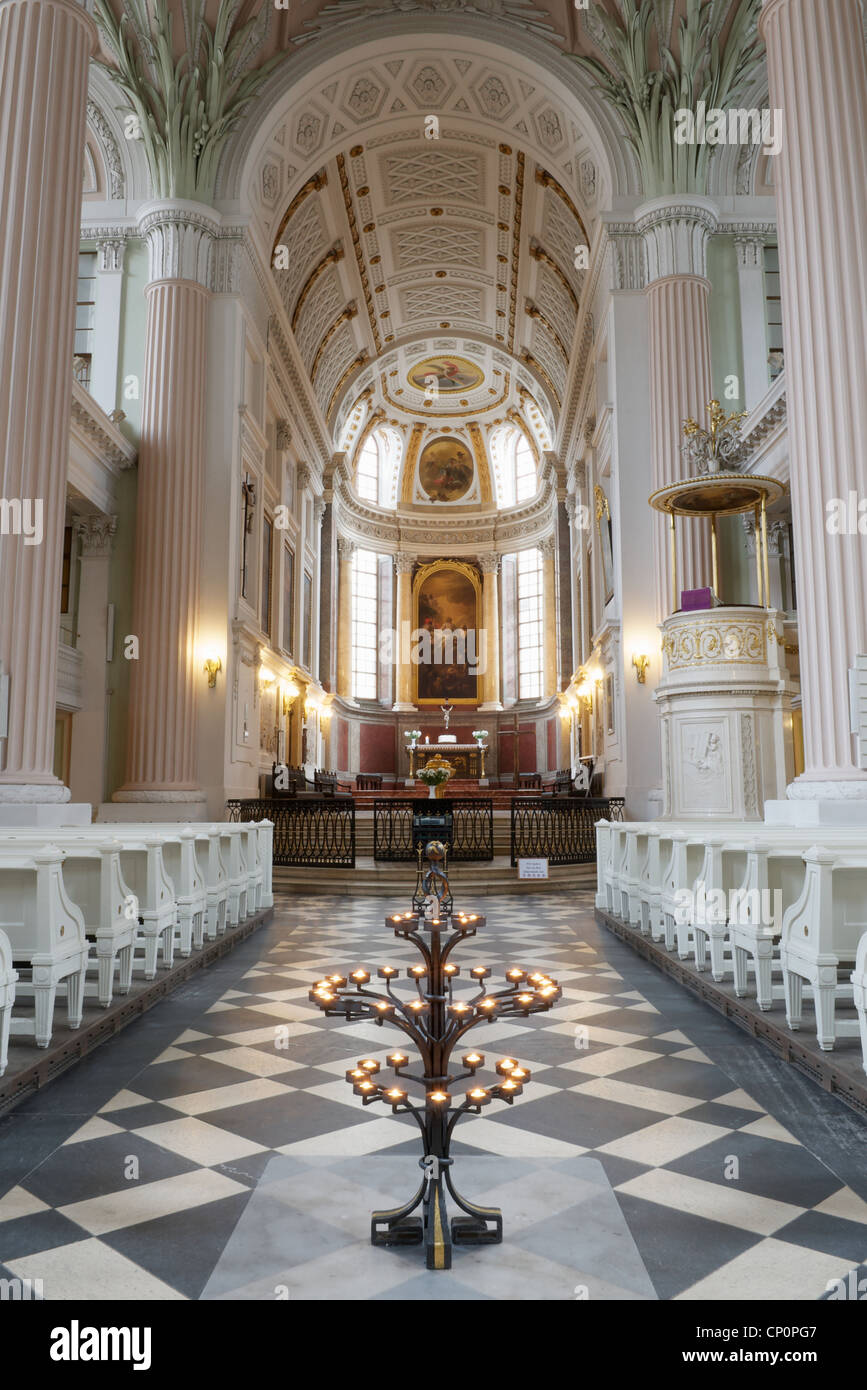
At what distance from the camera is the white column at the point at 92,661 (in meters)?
15.2

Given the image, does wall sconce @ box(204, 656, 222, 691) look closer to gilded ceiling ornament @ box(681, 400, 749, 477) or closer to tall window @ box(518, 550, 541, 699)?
gilded ceiling ornament @ box(681, 400, 749, 477)

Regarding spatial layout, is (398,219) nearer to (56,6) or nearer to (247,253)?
(247,253)

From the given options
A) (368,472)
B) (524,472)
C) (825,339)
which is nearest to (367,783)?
(368,472)

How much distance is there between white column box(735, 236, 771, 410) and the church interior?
7 centimetres

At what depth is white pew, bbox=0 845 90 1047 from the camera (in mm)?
4113

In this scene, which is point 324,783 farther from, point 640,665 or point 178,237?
point 178,237

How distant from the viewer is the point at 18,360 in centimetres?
880

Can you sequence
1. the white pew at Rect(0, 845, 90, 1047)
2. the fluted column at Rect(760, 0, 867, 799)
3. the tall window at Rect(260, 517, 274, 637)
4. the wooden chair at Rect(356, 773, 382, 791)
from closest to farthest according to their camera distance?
the white pew at Rect(0, 845, 90, 1047) → the fluted column at Rect(760, 0, 867, 799) → the tall window at Rect(260, 517, 274, 637) → the wooden chair at Rect(356, 773, 382, 791)

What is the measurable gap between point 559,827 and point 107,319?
11747 mm

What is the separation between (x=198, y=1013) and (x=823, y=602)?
529 centimetres

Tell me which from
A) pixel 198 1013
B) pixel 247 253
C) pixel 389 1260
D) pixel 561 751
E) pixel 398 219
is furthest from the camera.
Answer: pixel 561 751

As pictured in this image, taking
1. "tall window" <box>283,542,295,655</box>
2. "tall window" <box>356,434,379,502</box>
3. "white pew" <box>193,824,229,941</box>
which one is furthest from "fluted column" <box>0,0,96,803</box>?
"tall window" <box>356,434,379,502</box>

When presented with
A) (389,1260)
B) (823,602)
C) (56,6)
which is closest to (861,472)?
(823,602)

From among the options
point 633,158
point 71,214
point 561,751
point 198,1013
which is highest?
point 633,158
